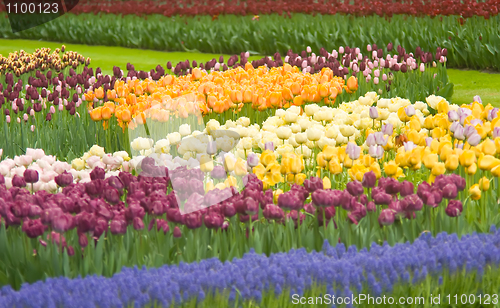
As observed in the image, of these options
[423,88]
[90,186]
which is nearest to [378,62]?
[423,88]

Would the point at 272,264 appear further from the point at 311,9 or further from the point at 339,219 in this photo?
the point at 311,9

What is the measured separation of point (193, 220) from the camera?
325 centimetres

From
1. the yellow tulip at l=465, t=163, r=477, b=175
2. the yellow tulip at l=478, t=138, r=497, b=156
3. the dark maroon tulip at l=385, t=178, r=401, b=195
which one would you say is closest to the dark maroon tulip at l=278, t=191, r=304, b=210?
the dark maroon tulip at l=385, t=178, r=401, b=195

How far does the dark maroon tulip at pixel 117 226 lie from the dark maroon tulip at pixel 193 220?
318 mm

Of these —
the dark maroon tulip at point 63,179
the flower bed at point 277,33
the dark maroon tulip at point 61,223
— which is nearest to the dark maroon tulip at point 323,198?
the dark maroon tulip at point 61,223

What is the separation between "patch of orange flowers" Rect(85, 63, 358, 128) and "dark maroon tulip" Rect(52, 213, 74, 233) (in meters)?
2.87

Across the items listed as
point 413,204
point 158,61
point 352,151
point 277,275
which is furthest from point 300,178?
point 158,61

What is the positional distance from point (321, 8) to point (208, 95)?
37.9ft

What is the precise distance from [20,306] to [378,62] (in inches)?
304

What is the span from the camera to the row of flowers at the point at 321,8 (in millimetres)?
14289

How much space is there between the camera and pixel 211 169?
4.09m

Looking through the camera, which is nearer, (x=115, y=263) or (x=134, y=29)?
(x=115, y=263)

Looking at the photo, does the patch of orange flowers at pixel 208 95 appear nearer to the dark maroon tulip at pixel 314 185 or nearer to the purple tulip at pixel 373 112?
the purple tulip at pixel 373 112

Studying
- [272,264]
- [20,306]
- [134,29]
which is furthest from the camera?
Result: [134,29]
